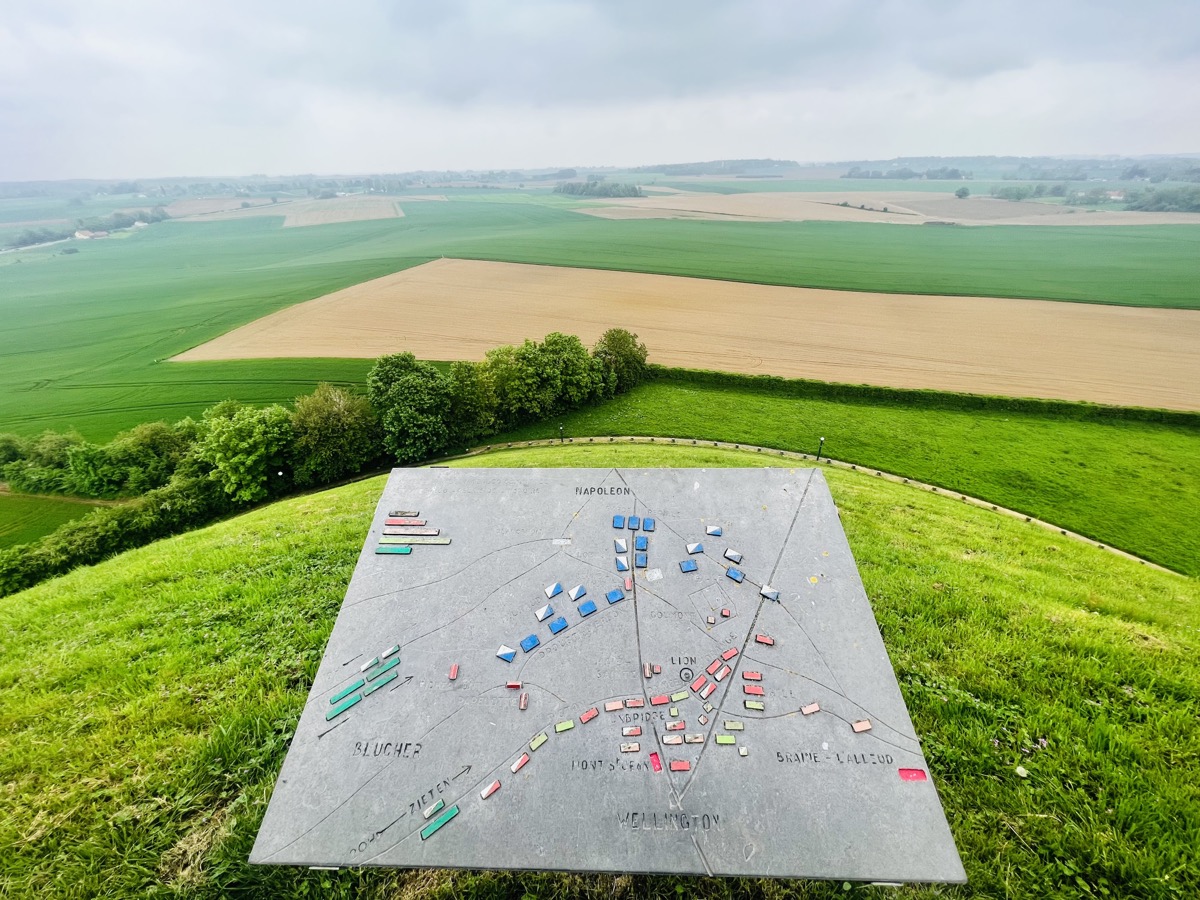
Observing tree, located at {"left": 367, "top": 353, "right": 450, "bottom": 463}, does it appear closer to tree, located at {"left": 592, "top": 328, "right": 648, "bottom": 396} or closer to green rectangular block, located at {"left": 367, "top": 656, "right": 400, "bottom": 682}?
tree, located at {"left": 592, "top": 328, "right": 648, "bottom": 396}

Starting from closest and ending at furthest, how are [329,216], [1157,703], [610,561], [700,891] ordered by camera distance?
[700,891], [610,561], [1157,703], [329,216]

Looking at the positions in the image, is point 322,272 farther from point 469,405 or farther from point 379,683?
point 379,683

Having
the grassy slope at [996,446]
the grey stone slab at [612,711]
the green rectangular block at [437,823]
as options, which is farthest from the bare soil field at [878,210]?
the green rectangular block at [437,823]

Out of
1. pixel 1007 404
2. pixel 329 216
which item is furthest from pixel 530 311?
pixel 329 216

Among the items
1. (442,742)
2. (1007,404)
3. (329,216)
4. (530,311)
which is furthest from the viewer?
(329,216)

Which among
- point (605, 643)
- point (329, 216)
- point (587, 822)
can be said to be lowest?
point (587, 822)

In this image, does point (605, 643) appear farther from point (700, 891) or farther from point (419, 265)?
point (419, 265)

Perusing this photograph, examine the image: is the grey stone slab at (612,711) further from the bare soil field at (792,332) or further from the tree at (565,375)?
the bare soil field at (792,332)

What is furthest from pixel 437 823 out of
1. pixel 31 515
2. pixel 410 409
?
pixel 31 515
